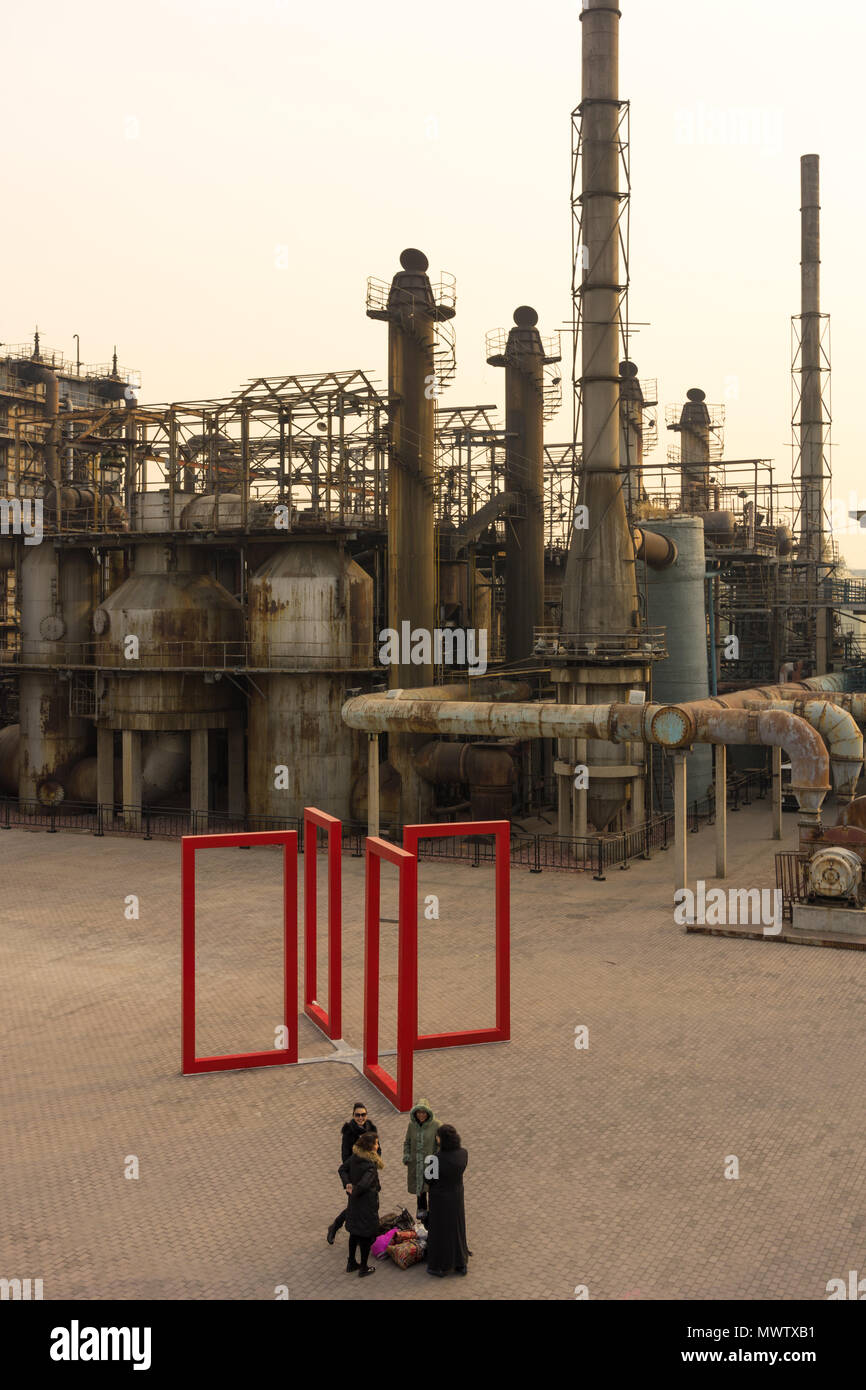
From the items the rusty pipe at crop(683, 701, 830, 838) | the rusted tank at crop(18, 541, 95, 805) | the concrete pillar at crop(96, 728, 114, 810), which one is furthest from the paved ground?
the rusted tank at crop(18, 541, 95, 805)

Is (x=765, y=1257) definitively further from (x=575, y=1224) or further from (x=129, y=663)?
(x=129, y=663)

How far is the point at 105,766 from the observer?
39.7 metres

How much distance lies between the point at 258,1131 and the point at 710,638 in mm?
32438

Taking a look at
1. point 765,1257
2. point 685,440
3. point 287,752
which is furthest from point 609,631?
point 685,440

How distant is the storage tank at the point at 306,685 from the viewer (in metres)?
37.0

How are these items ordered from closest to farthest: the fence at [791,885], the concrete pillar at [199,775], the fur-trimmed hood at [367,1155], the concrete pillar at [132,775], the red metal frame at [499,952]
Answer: the fur-trimmed hood at [367,1155] < the red metal frame at [499,952] < the fence at [791,885] < the concrete pillar at [199,775] < the concrete pillar at [132,775]

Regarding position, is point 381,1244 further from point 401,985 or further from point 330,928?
point 330,928

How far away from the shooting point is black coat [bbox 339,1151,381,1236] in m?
11.5

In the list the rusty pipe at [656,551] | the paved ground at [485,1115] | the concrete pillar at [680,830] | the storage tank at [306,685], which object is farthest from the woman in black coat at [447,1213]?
the rusty pipe at [656,551]

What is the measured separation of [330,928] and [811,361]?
52.9 m

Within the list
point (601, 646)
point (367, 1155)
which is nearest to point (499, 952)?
point (367, 1155)

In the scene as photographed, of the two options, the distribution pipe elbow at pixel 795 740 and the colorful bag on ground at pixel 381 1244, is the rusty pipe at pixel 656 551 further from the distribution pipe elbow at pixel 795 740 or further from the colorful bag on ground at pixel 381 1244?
the colorful bag on ground at pixel 381 1244

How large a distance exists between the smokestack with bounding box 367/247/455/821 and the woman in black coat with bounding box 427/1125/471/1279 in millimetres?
24468

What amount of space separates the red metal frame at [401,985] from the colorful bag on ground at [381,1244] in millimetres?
3345
